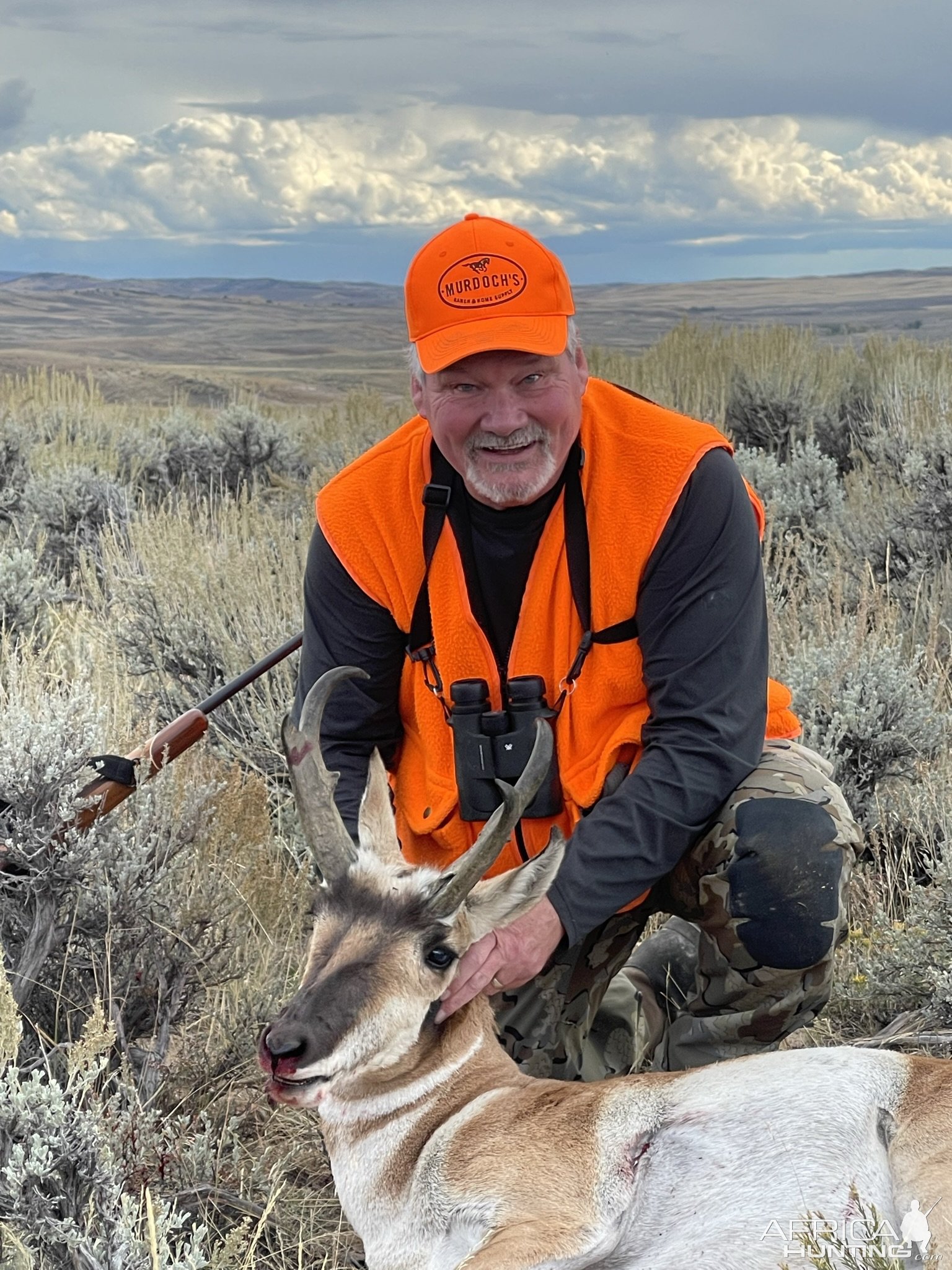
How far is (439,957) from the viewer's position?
3.33m

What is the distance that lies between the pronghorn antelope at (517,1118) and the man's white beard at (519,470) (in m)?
0.94

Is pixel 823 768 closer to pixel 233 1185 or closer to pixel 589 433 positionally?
pixel 589 433

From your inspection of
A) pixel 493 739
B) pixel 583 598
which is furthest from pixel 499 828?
pixel 583 598

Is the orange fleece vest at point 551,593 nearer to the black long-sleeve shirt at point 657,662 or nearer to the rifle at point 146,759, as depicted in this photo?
the black long-sleeve shirt at point 657,662

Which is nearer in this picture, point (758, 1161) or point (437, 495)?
point (758, 1161)

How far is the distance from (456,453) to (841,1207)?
2.33 metres

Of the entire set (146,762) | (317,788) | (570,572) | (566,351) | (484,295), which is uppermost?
(484,295)

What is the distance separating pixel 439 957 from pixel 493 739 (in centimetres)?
96

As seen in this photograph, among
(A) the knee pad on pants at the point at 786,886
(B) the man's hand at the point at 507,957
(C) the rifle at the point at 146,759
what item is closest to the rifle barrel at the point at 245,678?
(C) the rifle at the point at 146,759

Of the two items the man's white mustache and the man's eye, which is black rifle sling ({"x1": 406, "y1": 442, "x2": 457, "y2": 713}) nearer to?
the man's white mustache

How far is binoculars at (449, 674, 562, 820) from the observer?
4129mm

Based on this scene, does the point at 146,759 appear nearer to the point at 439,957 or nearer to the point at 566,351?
the point at 439,957

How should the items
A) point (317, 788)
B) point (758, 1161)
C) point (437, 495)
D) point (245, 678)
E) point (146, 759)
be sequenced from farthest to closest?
point (245, 678) < point (146, 759) < point (437, 495) < point (317, 788) < point (758, 1161)

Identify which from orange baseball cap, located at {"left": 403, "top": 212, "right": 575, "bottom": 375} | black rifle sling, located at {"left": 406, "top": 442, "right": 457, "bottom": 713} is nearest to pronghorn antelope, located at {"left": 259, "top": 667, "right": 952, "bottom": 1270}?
black rifle sling, located at {"left": 406, "top": 442, "right": 457, "bottom": 713}
